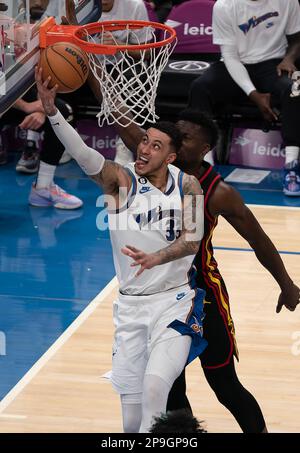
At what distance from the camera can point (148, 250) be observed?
4.94 meters

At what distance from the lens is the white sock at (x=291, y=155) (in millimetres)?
10062

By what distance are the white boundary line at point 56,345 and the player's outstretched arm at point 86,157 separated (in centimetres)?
162

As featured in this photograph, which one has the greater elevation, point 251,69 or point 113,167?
point 113,167

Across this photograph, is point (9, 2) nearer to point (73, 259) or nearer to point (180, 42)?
Result: point (73, 259)

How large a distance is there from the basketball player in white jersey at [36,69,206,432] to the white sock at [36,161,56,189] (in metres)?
4.48

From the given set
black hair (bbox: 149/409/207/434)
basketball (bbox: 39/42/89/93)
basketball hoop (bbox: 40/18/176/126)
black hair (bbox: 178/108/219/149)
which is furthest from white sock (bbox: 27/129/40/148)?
black hair (bbox: 149/409/207/434)

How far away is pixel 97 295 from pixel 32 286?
1.73 feet

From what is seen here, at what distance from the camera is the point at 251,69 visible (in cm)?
1028

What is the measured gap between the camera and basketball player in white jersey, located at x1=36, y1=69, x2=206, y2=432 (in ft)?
16.0

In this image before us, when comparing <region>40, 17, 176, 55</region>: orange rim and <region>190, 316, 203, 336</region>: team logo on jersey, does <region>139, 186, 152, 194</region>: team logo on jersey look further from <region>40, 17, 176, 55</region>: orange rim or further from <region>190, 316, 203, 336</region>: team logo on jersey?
<region>40, 17, 176, 55</region>: orange rim

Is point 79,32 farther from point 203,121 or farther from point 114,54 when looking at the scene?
point 203,121

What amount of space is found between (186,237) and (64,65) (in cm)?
133

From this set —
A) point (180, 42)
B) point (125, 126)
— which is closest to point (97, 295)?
point (125, 126)

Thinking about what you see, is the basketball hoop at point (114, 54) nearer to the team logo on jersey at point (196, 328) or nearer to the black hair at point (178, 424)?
the team logo on jersey at point (196, 328)
